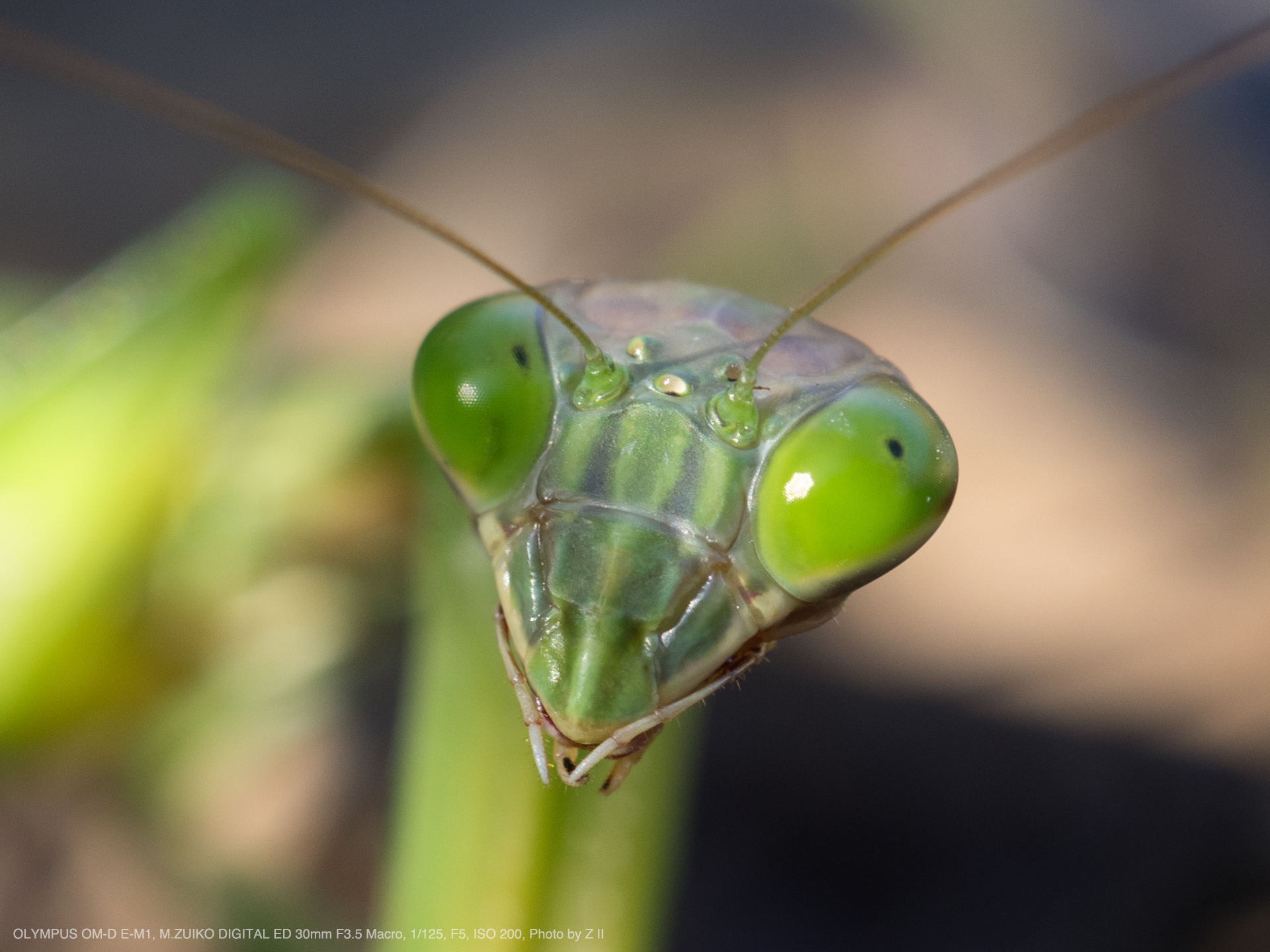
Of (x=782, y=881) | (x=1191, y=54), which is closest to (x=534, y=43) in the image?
(x=1191, y=54)

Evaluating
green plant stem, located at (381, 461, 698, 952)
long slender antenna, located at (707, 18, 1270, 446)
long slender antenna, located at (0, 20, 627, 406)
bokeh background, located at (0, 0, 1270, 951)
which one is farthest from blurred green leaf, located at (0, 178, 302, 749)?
long slender antenna, located at (707, 18, 1270, 446)

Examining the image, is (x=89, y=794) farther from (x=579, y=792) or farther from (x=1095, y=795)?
(x=1095, y=795)

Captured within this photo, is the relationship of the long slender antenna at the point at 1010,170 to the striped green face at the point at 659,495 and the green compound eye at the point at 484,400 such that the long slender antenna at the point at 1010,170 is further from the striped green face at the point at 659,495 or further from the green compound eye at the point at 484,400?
the green compound eye at the point at 484,400

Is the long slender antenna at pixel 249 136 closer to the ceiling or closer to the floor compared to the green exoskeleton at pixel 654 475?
closer to the ceiling

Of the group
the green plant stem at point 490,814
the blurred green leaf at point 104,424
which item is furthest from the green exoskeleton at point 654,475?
the blurred green leaf at point 104,424

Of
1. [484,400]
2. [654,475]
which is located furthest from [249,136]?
[654,475]

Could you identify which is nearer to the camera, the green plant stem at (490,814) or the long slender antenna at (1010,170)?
the long slender antenna at (1010,170)
